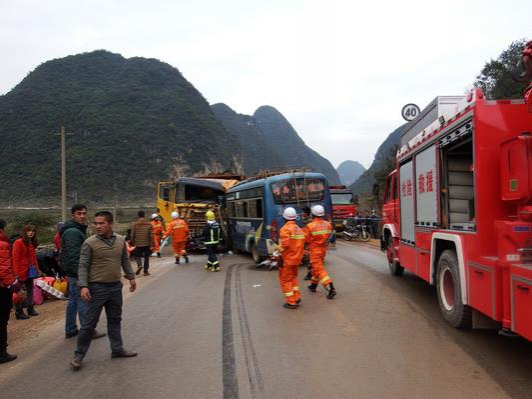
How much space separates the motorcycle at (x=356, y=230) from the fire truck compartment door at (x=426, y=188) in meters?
14.7

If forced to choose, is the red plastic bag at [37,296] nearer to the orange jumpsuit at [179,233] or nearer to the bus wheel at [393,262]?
the orange jumpsuit at [179,233]

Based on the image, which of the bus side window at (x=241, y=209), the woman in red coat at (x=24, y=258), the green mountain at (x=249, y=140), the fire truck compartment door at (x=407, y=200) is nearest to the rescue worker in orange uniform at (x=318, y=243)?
the fire truck compartment door at (x=407, y=200)

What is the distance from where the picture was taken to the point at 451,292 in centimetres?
608

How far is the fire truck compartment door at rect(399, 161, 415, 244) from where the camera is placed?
25.6ft

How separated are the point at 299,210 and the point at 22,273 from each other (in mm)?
7109

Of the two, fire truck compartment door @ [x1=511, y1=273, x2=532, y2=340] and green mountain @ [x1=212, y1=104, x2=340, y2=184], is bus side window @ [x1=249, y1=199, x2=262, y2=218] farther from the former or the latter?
green mountain @ [x1=212, y1=104, x2=340, y2=184]

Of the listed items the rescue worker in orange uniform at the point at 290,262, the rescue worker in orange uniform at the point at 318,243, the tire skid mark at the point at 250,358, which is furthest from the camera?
the rescue worker in orange uniform at the point at 318,243

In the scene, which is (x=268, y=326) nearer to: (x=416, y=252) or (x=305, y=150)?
(x=416, y=252)

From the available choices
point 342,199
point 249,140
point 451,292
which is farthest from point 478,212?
point 249,140

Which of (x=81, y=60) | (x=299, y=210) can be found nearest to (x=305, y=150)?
(x=81, y=60)

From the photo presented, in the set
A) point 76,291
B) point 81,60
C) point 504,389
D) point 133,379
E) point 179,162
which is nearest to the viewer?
point 504,389

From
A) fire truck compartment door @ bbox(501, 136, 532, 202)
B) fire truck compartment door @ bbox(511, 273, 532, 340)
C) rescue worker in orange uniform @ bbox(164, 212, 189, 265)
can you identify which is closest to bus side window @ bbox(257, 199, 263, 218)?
rescue worker in orange uniform @ bbox(164, 212, 189, 265)

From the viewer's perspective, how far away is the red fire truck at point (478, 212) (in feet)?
14.2

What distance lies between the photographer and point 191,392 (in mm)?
4141
